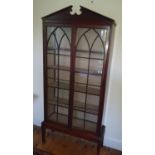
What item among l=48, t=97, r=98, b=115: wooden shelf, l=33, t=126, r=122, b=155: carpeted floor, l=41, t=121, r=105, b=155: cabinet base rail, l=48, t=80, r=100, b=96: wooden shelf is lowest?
l=33, t=126, r=122, b=155: carpeted floor

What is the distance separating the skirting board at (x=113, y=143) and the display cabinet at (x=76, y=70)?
265mm

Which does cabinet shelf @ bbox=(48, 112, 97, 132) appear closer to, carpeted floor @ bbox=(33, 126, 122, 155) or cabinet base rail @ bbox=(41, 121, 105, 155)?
cabinet base rail @ bbox=(41, 121, 105, 155)

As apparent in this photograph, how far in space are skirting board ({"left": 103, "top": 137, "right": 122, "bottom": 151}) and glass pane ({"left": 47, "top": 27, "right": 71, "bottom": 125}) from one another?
2.29 feet

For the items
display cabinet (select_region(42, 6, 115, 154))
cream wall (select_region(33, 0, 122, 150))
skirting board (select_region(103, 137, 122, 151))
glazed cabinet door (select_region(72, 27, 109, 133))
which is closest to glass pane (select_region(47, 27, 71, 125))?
display cabinet (select_region(42, 6, 115, 154))

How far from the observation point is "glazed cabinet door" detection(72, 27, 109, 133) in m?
2.14

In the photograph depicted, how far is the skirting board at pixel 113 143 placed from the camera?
8.27ft

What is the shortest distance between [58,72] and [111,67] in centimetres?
77

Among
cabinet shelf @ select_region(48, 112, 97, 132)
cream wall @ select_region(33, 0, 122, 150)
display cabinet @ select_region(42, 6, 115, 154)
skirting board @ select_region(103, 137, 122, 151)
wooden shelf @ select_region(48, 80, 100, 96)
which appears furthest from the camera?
skirting board @ select_region(103, 137, 122, 151)

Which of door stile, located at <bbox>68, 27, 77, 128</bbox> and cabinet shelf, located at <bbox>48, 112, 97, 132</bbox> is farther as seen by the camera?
cabinet shelf, located at <bbox>48, 112, 97, 132</bbox>

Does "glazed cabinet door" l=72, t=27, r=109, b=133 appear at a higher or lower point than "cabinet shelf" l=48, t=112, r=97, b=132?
higher

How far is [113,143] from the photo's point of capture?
2.56 m

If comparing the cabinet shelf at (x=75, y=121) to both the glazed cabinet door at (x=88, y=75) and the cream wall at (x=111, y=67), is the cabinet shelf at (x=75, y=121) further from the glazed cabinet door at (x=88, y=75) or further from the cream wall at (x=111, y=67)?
the cream wall at (x=111, y=67)
